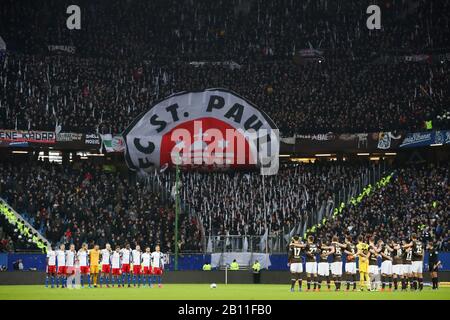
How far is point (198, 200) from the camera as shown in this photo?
64.8m

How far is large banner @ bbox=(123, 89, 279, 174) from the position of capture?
63781mm

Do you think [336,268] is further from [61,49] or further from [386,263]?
[61,49]

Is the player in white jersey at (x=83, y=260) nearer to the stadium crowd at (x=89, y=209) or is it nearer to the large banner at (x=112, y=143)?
the stadium crowd at (x=89, y=209)

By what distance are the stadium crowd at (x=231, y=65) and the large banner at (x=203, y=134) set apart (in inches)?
118

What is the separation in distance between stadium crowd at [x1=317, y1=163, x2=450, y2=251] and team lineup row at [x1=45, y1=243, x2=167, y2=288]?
→ 14.9 m

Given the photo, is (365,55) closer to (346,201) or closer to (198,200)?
(346,201)

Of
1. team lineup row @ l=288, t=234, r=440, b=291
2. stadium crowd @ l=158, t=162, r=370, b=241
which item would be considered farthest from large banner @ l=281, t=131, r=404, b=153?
team lineup row @ l=288, t=234, r=440, b=291

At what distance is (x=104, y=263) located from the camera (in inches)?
1833

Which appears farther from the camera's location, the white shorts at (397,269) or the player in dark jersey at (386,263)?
the player in dark jersey at (386,263)

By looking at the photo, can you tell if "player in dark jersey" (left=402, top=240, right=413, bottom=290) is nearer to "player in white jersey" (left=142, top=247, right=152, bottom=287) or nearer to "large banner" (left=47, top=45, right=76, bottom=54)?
"player in white jersey" (left=142, top=247, right=152, bottom=287)

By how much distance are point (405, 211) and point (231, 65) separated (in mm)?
20999

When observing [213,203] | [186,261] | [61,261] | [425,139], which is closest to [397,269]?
[61,261]

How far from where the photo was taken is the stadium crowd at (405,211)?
5600 cm

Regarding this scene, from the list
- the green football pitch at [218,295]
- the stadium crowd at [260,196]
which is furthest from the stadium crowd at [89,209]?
the green football pitch at [218,295]
